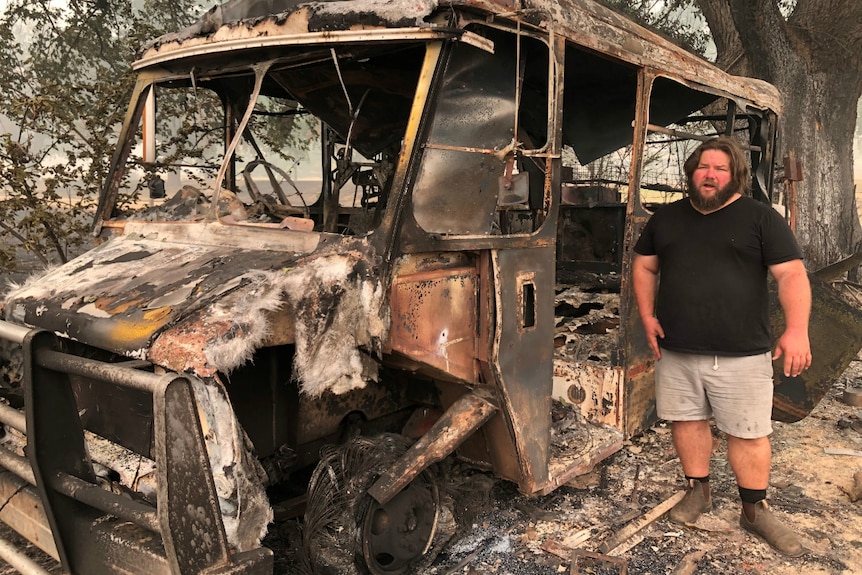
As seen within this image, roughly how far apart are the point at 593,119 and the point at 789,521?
336cm

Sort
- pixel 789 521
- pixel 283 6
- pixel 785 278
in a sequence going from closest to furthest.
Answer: pixel 283 6, pixel 785 278, pixel 789 521

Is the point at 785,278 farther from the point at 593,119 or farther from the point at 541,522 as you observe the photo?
the point at 593,119

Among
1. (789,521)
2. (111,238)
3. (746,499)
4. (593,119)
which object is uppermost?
(593,119)

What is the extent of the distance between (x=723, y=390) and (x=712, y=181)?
110 cm

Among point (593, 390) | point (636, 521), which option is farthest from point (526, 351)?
point (636, 521)

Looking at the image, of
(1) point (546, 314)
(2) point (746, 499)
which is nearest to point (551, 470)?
(1) point (546, 314)

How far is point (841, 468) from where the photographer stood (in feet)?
14.5

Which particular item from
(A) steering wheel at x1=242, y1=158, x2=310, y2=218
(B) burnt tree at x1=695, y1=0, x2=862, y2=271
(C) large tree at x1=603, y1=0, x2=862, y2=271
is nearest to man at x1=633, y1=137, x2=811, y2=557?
(A) steering wheel at x1=242, y1=158, x2=310, y2=218

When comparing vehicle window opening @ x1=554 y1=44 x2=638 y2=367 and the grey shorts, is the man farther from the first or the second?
vehicle window opening @ x1=554 y1=44 x2=638 y2=367

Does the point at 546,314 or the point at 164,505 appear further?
the point at 546,314

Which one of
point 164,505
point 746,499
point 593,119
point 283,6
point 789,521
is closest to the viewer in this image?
point 164,505

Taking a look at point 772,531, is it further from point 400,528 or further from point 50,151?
point 50,151

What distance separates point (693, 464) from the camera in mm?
3682

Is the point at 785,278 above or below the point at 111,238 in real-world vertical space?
below
